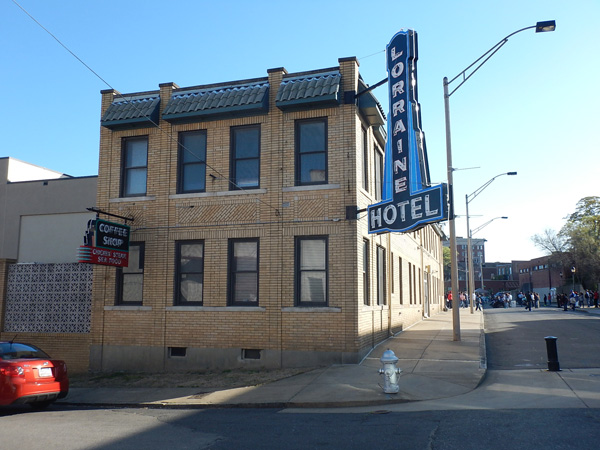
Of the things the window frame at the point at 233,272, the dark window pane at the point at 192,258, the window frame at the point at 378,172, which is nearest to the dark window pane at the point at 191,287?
the dark window pane at the point at 192,258

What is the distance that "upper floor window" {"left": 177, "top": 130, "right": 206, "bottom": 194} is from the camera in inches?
627

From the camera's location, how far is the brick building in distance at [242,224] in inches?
562

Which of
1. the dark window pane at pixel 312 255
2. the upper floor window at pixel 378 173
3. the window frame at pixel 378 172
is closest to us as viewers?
the dark window pane at pixel 312 255

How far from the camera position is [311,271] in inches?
571

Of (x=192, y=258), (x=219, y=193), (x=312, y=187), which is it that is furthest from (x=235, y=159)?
(x=192, y=258)

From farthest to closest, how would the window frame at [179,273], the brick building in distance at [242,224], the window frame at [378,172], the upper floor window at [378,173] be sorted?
the upper floor window at [378,173] → the window frame at [378,172] → the window frame at [179,273] → the brick building in distance at [242,224]

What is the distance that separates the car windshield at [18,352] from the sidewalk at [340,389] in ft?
5.00

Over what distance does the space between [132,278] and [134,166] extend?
139 inches

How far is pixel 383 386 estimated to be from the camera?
10586mm

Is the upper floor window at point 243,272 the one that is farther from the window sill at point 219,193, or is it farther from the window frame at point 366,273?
the window frame at point 366,273

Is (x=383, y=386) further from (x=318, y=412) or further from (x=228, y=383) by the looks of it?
(x=228, y=383)

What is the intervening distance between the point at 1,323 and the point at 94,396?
684 cm

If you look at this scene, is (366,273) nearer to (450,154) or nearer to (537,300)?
(450,154)

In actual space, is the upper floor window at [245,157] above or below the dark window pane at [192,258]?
above
